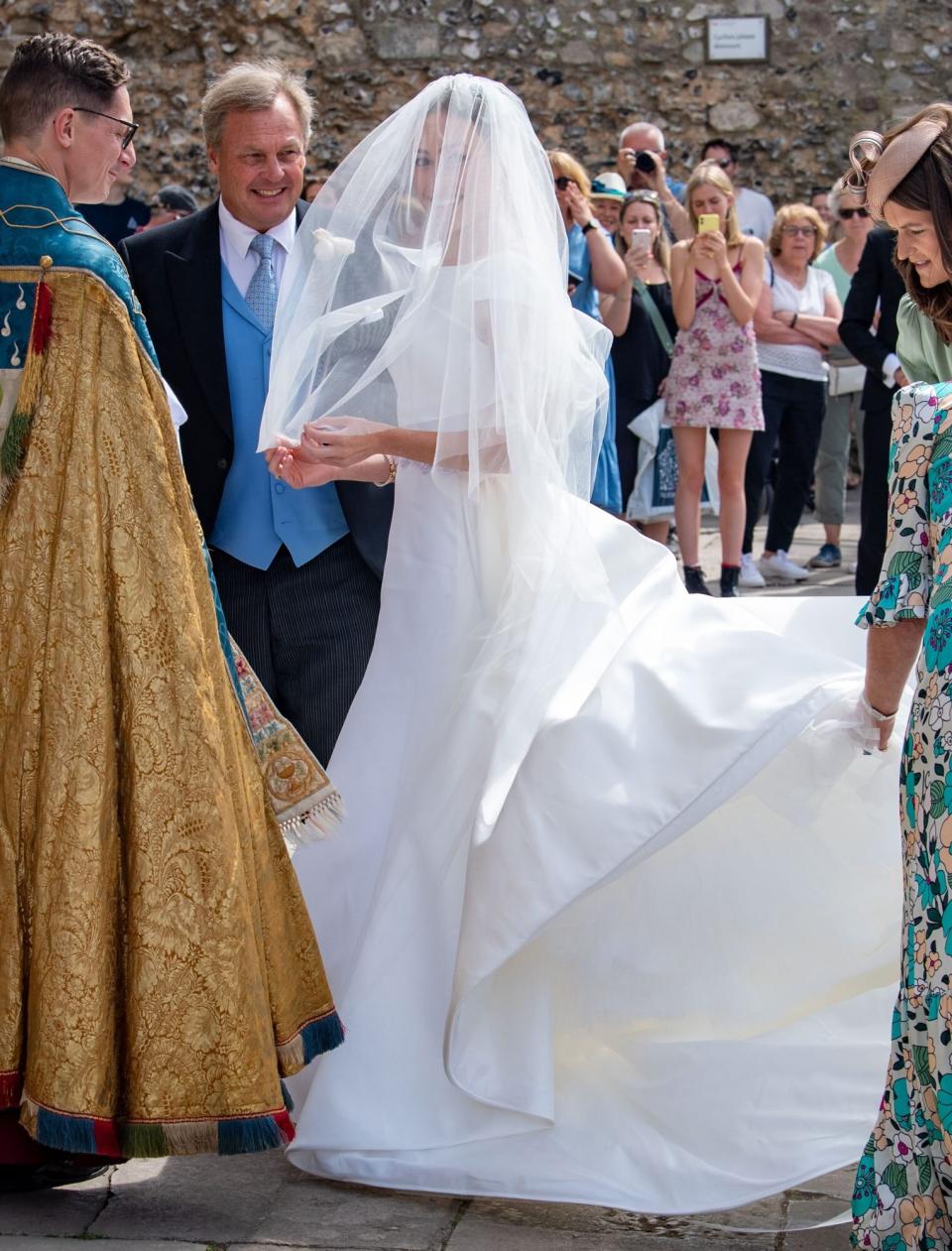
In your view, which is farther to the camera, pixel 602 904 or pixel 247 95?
pixel 247 95

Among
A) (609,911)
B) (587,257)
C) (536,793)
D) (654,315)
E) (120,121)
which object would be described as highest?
(120,121)

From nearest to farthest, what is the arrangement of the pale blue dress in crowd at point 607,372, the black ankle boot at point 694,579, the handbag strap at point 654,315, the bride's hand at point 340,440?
1. the bride's hand at point 340,440
2. the pale blue dress in crowd at point 607,372
3. the black ankle boot at point 694,579
4. the handbag strap at point 654,315

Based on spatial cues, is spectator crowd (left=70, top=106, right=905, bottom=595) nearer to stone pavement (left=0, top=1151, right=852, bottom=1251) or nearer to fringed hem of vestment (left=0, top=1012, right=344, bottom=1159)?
stone pavement (left=0, top=1151, right=852, bottom=1251)

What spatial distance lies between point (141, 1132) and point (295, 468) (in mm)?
1277

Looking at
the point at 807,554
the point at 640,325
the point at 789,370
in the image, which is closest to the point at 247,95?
the point at 640,325

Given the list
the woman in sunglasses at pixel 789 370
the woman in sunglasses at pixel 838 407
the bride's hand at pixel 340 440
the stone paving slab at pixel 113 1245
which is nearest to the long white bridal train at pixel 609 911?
the bride's hand at pixel 340 440

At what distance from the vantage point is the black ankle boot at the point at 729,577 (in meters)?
7.78

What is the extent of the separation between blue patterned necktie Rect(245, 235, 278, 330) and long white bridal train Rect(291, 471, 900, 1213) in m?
0.57

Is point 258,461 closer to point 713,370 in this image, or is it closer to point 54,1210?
point 54,1210

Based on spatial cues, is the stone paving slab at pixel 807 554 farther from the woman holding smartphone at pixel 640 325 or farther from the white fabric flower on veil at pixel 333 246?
the white fabric flower on veil at pixel 333 246

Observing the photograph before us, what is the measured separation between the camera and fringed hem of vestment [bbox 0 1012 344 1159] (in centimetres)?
273

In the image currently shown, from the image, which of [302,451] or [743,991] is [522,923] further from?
[302,451]

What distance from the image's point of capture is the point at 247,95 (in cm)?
372

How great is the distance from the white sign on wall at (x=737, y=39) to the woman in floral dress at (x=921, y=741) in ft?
38.1
